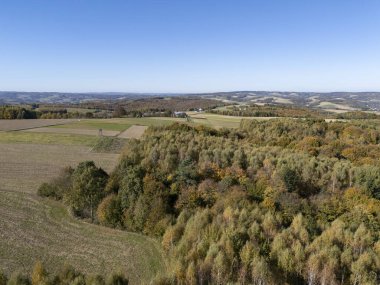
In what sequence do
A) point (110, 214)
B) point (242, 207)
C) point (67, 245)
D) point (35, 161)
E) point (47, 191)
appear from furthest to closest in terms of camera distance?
1. point (35, 161)
2. point (47, 191)
3. point (110, 214)
4. point (242, 207)
5. point (67, 245)

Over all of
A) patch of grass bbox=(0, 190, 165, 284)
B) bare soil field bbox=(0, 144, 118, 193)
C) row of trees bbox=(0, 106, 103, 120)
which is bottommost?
patch of grass bbox=(0, 190, 165, 284)

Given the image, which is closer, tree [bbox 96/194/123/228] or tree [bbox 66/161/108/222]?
tree [bbox 96/194/123/228]

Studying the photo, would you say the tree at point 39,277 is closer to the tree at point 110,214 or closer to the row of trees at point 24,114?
the tree at point 110,214

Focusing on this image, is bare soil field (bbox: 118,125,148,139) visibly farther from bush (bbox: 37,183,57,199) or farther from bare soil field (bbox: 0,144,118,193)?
bush (bbox: 37,183,57,199)

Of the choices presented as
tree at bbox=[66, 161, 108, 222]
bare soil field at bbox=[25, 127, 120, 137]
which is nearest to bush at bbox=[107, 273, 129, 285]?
tree at bbox=[66, 161, 108, 222]

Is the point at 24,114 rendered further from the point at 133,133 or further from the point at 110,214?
the point at 110,214

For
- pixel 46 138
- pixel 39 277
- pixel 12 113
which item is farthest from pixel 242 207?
pixel 12 113

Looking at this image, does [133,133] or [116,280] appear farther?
[133,133]
